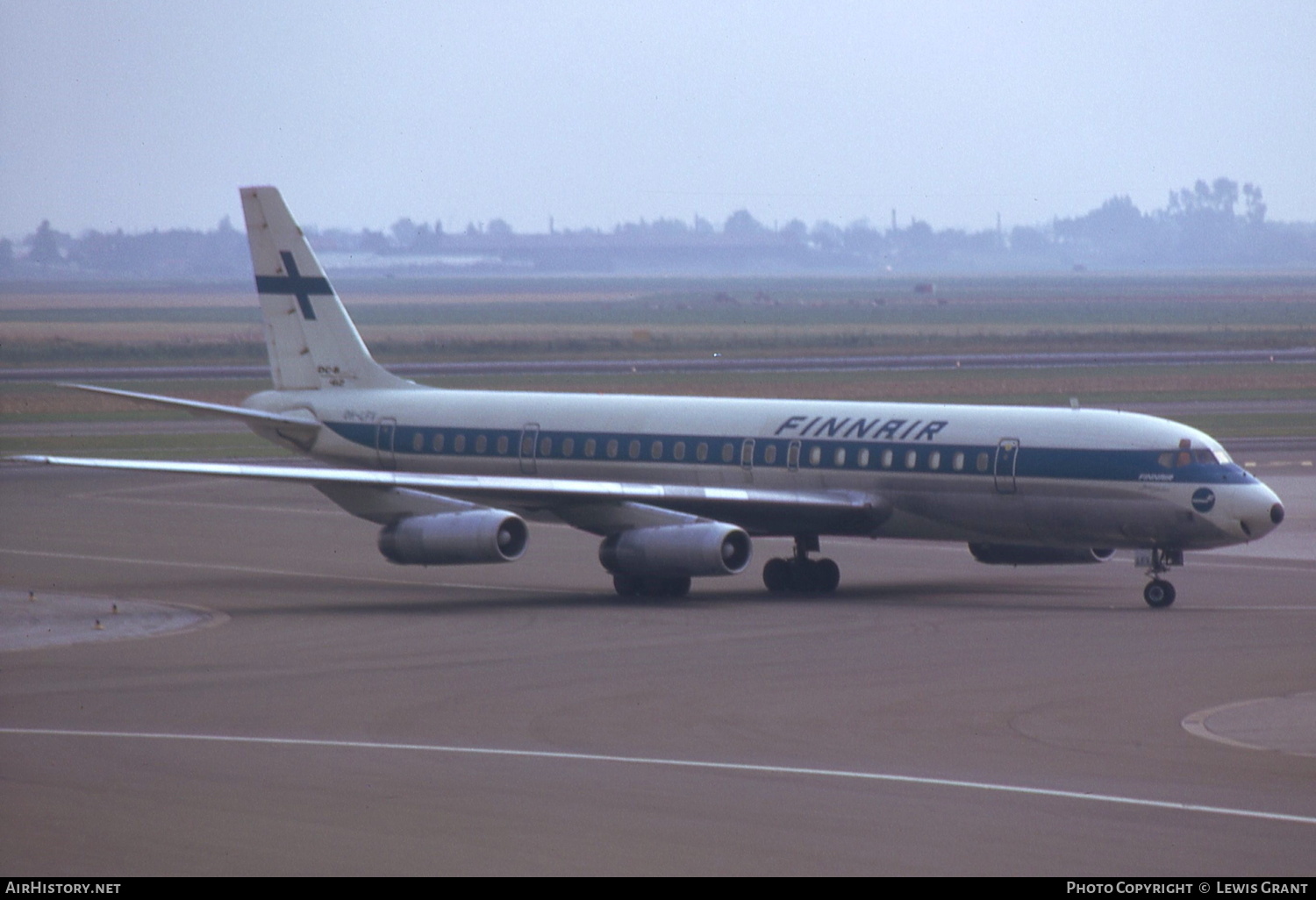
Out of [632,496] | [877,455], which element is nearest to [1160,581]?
[877,455]

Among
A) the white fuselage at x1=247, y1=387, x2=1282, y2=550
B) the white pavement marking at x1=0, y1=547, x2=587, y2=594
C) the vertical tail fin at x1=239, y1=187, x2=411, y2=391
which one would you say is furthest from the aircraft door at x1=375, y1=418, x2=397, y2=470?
the white pavement marking at x1=0, y1=547, x2=587, y2=594

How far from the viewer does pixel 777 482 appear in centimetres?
3653

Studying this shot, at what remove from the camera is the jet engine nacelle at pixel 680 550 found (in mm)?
33250

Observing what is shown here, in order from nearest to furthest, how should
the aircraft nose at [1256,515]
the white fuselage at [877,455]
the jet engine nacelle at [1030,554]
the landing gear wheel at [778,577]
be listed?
the aircraft nose at [1256,515], the white fuselage at [877,455], the jet engine nacelle at [1030,554], the landing gear wheel at [778,577]

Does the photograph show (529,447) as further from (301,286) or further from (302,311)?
(301,286)

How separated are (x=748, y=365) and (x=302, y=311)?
58118mm

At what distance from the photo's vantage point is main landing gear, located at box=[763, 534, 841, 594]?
118ft

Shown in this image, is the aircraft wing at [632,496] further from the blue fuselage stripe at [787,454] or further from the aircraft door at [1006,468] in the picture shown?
the aircraft door at [1006,468]

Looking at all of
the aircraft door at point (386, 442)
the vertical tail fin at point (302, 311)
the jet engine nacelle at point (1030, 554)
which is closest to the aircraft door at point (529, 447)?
the aircraft door at point (386, 442)

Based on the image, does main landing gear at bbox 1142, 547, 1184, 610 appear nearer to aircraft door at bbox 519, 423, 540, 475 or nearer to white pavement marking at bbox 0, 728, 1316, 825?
aircraft door at bbox 519, 423, 540, 475

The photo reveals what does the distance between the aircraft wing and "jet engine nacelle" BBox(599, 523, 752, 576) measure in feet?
3.00

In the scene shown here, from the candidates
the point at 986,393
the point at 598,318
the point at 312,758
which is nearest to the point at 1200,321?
the point at 598,318

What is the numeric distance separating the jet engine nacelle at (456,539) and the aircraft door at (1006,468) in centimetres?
831
